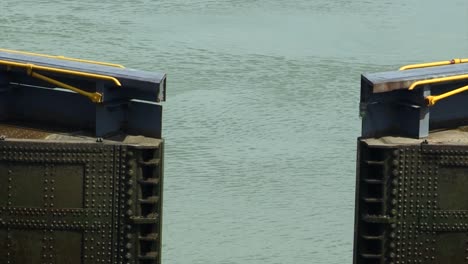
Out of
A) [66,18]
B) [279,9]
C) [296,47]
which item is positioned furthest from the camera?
[279,9]

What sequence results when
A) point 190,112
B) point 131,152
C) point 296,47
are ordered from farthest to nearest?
point 296,47 → point 190,112 → point 131,152

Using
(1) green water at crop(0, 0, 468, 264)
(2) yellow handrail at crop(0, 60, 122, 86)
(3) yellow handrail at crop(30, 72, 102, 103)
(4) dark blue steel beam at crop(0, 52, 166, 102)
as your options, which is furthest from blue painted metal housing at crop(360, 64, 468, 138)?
(1) green water at crop(0, 0, 468, 264)

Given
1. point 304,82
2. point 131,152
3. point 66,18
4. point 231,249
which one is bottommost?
point 231,249

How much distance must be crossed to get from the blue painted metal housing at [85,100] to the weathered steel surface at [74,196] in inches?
12.5

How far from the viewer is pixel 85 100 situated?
54.3 feet

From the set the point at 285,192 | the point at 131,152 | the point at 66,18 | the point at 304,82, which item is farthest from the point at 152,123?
the point at 66,18

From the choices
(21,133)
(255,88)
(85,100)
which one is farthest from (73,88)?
(255,88)

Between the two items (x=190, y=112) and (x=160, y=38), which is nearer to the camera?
(x=190, y=112)

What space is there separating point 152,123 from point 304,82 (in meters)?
19.0

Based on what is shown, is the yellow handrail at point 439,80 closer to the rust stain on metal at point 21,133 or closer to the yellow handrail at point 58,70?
the yellow handrail at point 58,70

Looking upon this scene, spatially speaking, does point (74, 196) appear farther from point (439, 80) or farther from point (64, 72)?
point (439, 80)

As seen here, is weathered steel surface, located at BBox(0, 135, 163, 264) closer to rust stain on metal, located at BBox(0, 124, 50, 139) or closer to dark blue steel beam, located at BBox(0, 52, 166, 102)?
rust stain on metal, located at BBox(0, 124, 50, 139)

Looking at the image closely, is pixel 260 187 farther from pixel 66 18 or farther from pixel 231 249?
pixel 66 18

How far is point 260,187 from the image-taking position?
26625 mm
